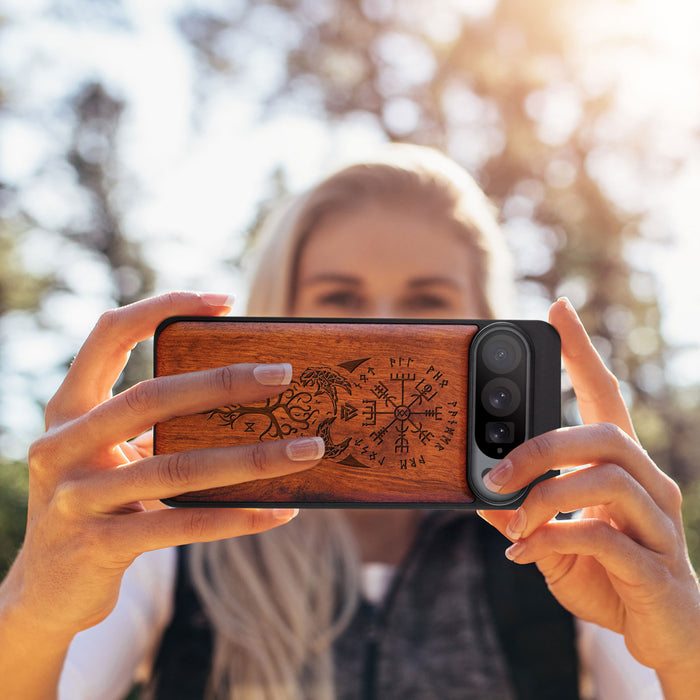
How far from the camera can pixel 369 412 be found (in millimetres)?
1517

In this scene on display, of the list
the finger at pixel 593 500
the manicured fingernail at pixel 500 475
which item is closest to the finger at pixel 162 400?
the manicured fingernail at pixel 500 475

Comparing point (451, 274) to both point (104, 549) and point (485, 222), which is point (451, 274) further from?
point (104, 549)

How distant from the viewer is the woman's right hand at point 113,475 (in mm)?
1305

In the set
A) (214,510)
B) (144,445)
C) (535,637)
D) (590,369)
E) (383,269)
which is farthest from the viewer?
(383,269)

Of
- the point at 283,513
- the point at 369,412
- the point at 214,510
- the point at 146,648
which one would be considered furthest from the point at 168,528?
the point at 146,648

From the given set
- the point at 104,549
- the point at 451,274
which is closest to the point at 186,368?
the point at 104,549

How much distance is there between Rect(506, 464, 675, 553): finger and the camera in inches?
A: 51.8

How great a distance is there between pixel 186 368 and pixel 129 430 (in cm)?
22

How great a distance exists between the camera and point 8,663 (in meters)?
1.45

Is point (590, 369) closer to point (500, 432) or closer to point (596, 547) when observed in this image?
point (500, 432)

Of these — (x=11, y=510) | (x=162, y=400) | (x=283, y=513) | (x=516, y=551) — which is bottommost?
(x=516, y=551)

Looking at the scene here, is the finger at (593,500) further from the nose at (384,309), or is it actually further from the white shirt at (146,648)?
the nose at (384,309)

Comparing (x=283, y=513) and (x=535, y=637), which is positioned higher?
(x=283, y=513)

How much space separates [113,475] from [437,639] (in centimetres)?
167
